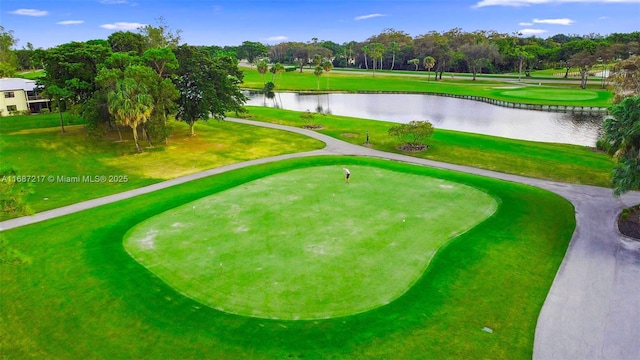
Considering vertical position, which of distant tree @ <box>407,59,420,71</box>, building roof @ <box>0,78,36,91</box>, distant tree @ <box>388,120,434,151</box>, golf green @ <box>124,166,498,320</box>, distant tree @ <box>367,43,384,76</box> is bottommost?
golf green @ <box>124,166,498,320</box>

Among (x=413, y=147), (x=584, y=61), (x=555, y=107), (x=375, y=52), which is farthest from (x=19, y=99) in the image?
(x=584, y=61)

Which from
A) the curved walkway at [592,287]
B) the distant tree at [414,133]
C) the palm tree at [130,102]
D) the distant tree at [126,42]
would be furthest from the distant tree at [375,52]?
the curved walkway at [592,287]

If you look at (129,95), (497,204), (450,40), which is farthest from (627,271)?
(450,40)

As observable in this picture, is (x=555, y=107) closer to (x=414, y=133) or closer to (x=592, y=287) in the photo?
(x=414, y=133)

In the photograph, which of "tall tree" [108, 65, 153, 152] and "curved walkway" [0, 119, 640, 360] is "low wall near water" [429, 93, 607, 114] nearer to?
"curved walkway" [0, 119, 640, 360]

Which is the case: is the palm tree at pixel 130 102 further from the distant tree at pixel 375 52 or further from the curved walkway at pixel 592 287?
the distant tree at pixel 375 52

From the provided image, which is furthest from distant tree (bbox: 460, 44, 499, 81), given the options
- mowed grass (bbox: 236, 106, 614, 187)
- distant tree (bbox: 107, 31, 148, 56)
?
distant tree (bbox: 107, 31, 148, 56)

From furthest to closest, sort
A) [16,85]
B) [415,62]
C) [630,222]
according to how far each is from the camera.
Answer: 1. [415,62]
2. [16,85]
3. [630,222]
